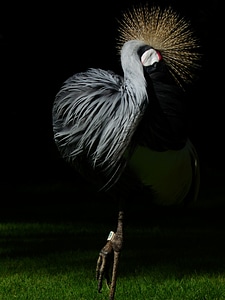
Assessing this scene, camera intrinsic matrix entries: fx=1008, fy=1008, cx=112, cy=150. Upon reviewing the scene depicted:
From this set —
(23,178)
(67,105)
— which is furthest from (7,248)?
(23,178)

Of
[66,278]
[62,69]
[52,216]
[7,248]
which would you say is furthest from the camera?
[62,69]

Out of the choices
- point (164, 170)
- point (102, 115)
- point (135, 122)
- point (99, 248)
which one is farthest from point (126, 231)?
point (135, 122)

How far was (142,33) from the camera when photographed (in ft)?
16.9

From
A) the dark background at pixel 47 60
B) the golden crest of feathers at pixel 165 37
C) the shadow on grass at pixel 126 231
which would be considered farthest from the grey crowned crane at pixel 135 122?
the dark background at pixel 47 60

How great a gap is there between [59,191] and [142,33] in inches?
243

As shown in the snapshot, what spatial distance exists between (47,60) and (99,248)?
4.78m

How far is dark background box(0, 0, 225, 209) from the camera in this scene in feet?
38.7

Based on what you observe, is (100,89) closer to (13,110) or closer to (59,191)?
(59,191)

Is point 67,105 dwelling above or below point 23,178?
above

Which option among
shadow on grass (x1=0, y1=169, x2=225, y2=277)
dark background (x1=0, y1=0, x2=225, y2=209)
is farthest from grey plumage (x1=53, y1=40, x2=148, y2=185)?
dark background (x1=0, y1=0, x2=225, y2=209)

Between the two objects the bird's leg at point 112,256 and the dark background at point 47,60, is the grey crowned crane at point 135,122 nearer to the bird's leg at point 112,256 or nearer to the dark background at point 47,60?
the bird's leg at point 112,256

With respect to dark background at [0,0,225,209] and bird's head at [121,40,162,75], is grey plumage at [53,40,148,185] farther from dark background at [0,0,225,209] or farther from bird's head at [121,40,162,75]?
dark background at [0,0,225,209]

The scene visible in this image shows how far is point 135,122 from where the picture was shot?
477 centimetres

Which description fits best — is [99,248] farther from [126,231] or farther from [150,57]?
[150,57]
